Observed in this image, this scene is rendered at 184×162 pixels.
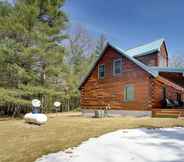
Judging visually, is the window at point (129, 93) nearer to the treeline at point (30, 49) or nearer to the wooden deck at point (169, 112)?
the wooden deck at point (169, 112)

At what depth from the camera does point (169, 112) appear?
16.8m

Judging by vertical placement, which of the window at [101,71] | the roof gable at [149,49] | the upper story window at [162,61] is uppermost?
the roof gable at [149,49]

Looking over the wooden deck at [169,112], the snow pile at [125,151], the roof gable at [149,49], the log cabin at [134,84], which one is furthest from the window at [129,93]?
the snow pile at [125,151]

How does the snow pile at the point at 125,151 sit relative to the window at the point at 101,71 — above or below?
below

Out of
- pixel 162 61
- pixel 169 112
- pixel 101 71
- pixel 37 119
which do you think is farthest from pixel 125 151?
pixel 162 61

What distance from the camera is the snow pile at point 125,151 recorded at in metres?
6.08

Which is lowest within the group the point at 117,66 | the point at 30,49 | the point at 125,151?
the point at 125,151

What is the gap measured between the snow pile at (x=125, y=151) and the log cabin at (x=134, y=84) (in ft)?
29.9

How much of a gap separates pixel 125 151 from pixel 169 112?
10.8m

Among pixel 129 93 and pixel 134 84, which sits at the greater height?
pixel 134 84

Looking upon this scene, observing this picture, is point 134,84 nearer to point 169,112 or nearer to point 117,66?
point 117,66

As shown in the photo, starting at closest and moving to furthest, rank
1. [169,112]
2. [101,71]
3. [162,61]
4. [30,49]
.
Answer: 1. [169,112]
2. [30,49]
3. [101,71]
4. [162,61]

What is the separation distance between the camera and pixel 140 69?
19.1 metres

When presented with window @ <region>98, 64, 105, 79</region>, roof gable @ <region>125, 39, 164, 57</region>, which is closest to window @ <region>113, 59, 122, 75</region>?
window @ <region>98, 64, 105, 79</region>
